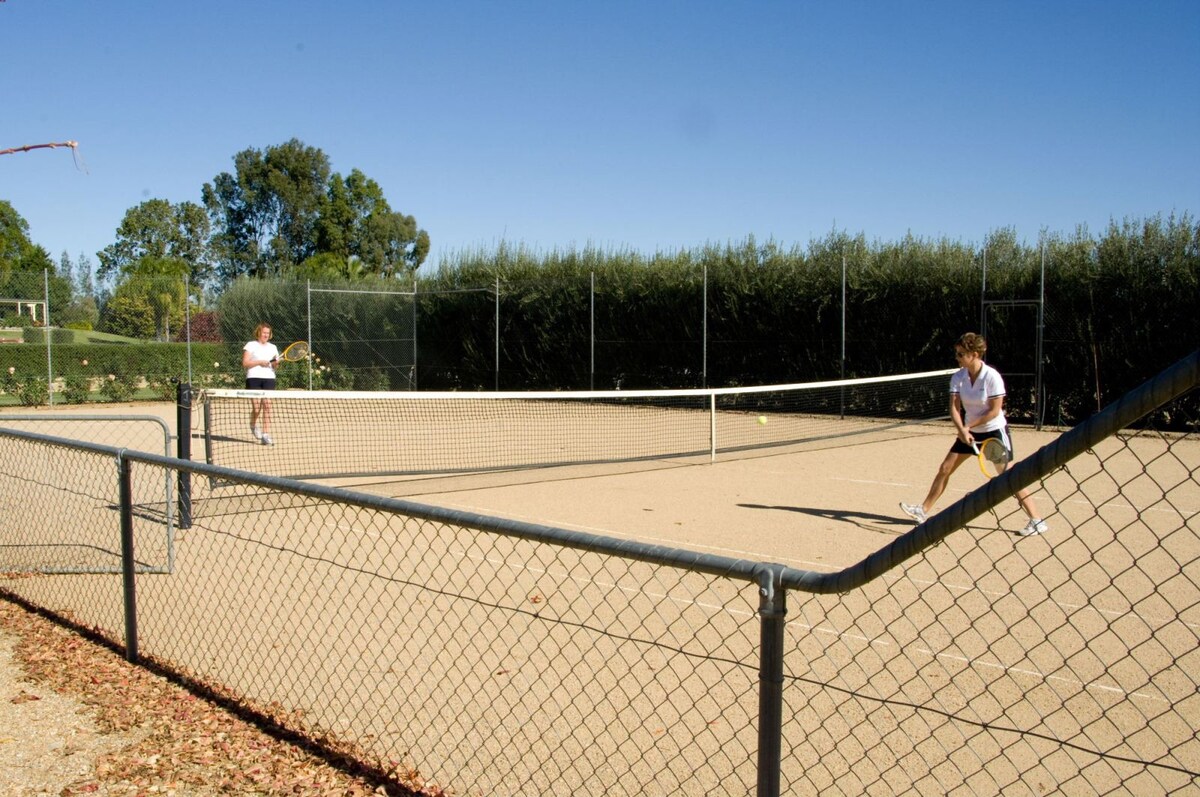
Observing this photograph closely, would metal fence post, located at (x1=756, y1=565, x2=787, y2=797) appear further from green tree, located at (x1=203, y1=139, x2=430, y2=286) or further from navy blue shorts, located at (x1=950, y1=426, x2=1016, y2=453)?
green tree, located at (x1=203, y1=139, x2=430, y2=286)

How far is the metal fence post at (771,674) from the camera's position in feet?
7.93

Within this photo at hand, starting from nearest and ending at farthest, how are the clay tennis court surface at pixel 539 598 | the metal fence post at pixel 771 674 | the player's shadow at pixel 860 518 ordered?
the metal fence post at pixel 771 674
the clay tennis court surface at pixel 539 598
the player's shadow at pixel 860 518

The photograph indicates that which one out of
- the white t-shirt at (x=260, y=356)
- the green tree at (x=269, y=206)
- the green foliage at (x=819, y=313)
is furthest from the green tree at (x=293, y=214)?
the white t-shirt at (x=260, y=356)

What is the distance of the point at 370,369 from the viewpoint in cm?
2645

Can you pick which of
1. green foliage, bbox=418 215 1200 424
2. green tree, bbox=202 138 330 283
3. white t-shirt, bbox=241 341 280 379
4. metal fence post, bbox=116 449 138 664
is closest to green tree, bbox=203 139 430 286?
green tree, bbox=202 138 330 283

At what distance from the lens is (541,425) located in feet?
60.6

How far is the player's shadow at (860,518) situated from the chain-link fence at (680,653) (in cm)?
92

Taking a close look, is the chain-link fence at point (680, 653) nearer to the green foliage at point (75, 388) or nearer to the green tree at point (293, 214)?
the green foliage at point (75, 388)

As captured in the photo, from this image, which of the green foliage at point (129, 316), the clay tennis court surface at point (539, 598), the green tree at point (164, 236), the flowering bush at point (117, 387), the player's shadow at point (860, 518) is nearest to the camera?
the clay tennis court surface at point (539, 598)

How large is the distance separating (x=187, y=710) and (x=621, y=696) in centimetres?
186

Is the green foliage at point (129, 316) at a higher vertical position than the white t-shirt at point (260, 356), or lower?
higher

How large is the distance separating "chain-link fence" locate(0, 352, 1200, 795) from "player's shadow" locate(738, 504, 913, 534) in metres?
0.92

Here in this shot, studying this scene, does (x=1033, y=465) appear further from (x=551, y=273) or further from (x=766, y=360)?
(x=551, y=273)

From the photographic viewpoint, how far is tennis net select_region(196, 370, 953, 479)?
1295 cm
